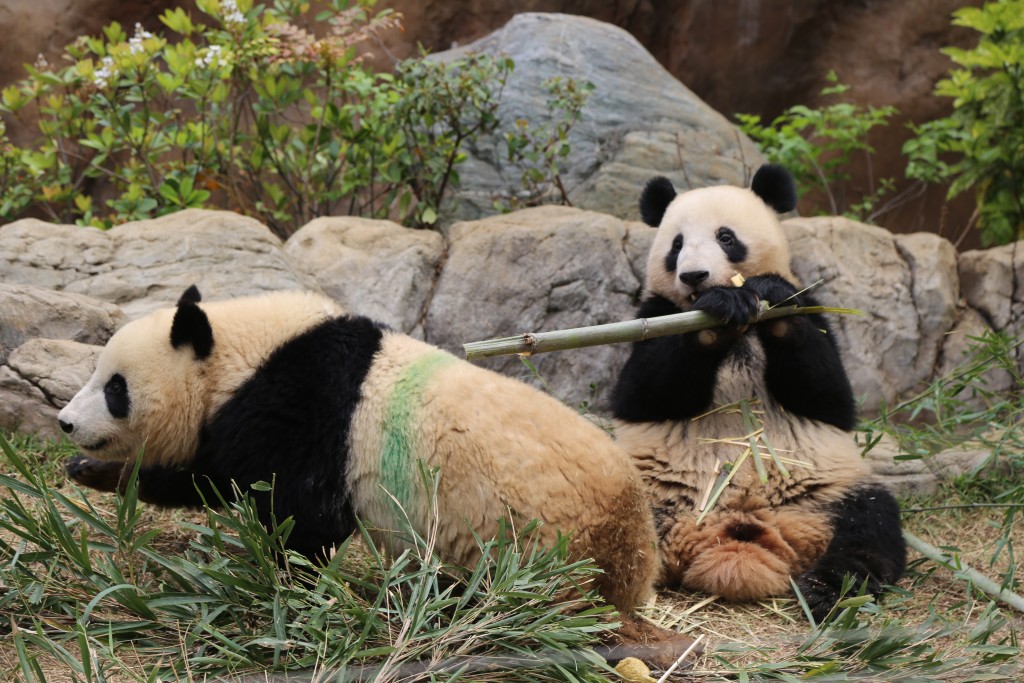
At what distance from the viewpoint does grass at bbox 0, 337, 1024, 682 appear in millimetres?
2756

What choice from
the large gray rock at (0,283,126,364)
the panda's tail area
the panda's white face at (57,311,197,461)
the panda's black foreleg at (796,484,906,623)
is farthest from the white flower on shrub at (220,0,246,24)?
the panda's black foreleg at (796,484,906,623)

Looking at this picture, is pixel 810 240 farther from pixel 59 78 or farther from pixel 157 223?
pixel 59 78

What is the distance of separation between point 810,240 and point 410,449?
3647 mm

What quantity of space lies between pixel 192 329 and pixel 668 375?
1855 millimetres

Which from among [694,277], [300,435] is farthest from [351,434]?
[694,277]

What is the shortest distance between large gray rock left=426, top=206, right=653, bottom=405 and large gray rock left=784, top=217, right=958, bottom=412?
115 cm

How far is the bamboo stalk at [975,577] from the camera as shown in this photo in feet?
11.9

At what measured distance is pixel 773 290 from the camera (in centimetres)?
398

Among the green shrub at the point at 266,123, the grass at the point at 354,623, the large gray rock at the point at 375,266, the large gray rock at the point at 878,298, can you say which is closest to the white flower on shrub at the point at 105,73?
the green shrub at the point at 266,123

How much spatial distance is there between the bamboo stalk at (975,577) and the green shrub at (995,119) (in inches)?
151

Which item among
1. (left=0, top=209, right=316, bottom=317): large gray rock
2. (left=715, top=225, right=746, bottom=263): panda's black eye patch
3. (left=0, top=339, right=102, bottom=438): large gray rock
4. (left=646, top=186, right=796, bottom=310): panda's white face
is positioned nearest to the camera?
(left=646, top=186, right=796, bottom=310): panda's white face

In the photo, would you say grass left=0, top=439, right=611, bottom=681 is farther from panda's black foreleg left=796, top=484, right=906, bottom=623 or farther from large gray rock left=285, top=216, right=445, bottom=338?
large gray rock left=285, top=216, right=445, bottom=338

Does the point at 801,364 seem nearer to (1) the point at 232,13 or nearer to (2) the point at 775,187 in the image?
(2) the point at 775,187

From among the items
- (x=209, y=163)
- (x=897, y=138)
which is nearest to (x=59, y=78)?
(x=209, y=163)
